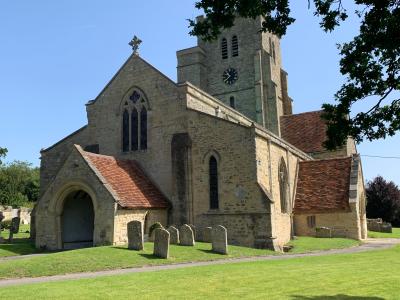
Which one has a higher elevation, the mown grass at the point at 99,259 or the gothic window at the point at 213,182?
the gothic window at the point at 213,182

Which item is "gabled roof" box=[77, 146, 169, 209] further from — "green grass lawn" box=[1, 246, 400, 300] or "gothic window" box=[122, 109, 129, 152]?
"green grass lawn" box=[1, 246, 400, 300]

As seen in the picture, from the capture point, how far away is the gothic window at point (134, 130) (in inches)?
1087

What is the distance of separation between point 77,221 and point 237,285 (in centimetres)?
1636

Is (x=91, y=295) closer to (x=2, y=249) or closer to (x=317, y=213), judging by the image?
(x=2, y=249)

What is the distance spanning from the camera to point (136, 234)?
18.6m

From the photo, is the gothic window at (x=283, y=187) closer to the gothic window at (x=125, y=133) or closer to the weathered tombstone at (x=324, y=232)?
the weathered tombstone at (x=324, y=232)

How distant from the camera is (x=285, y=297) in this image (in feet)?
30.7

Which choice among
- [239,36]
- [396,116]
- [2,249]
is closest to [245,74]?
[239,36]

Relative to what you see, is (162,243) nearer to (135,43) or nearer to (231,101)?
(135,43)

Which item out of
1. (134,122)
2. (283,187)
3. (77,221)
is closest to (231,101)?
(283,187)

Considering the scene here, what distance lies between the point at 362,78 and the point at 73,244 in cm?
1940

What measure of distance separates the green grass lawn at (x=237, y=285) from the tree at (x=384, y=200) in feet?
126

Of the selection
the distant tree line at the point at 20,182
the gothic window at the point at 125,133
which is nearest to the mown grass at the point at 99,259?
the gothic window at the point at 125,133

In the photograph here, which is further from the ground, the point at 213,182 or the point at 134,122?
the point at 134,122
